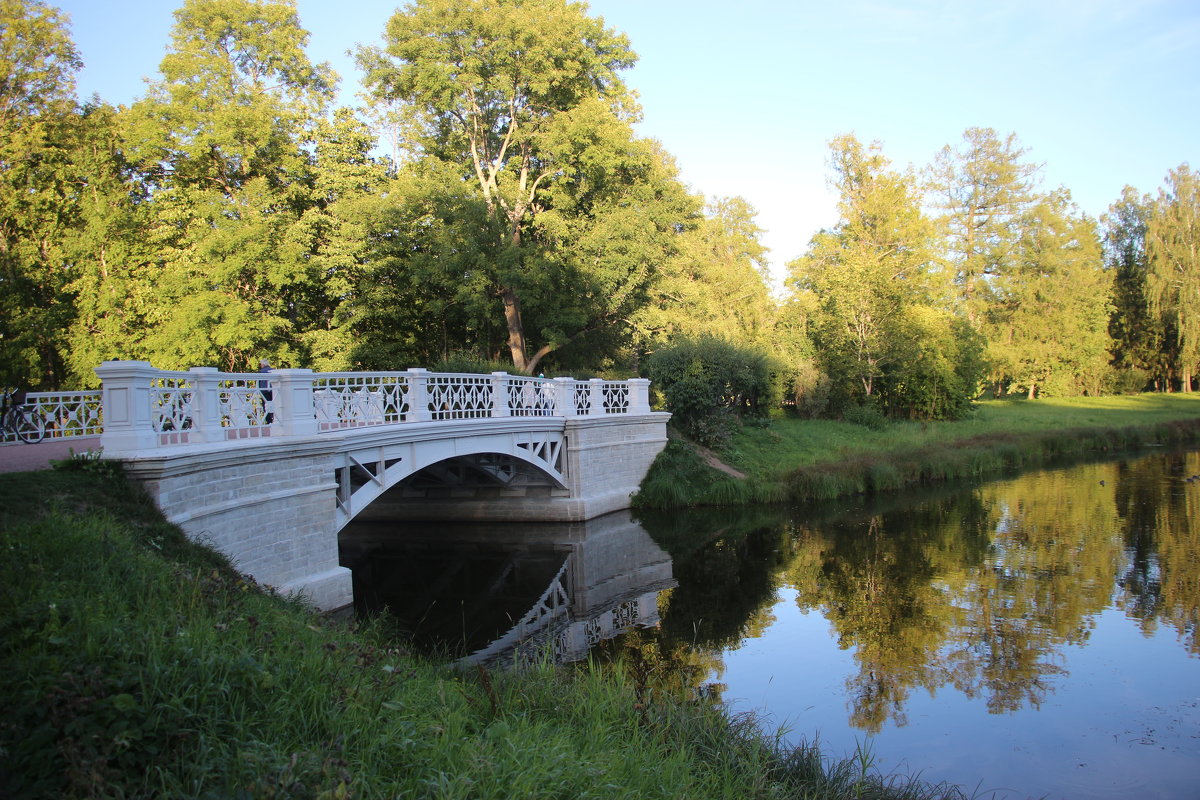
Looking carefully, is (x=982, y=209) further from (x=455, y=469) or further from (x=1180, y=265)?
(x=455, y=469)

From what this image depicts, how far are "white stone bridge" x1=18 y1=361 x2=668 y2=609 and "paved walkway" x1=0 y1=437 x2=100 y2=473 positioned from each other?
2.71ft

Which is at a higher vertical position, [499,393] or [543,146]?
[543,146]

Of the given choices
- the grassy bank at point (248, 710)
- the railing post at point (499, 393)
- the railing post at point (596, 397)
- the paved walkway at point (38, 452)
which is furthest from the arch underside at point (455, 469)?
the grassy bank at point (248, 710)

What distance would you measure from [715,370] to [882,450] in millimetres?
5868

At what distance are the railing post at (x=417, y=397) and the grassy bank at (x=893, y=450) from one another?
8.34m

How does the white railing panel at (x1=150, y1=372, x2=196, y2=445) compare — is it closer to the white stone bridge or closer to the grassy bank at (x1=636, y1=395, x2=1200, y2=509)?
the white stone bridge

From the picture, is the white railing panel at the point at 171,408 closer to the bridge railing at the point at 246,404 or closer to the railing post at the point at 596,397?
the bridge railing at the point at 246,404

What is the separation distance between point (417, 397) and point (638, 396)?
28.2 ft

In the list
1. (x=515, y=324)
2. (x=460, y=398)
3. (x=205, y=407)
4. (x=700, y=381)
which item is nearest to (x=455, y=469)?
A: (x=460, y=398)

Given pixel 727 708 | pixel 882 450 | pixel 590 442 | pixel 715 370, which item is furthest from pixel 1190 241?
pixel 727 708

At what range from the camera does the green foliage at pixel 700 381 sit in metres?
22.3

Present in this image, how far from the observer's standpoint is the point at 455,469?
18.0m

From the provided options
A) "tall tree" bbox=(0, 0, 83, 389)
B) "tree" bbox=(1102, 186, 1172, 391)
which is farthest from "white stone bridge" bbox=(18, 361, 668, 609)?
"tree" bbox=(1102, 186, 1172, 391)

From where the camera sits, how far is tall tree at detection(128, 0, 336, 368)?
2064cm
